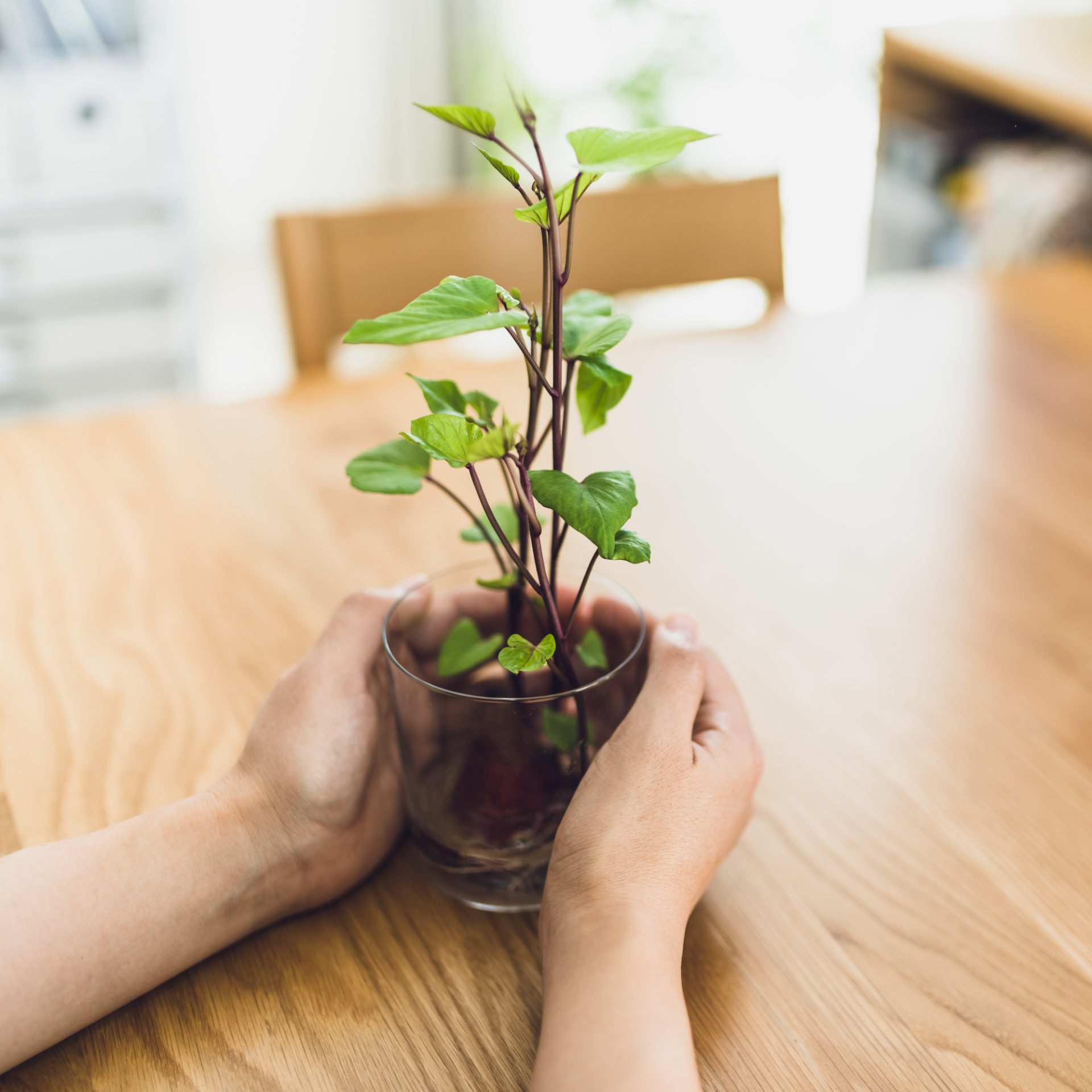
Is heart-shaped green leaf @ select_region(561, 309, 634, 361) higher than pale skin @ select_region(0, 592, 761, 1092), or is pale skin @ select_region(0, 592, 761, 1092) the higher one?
heart-shaped green leaf @ select_region(561, 309, 634, 361)

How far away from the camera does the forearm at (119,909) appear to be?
47cm

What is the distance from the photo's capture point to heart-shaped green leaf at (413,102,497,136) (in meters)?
0.41

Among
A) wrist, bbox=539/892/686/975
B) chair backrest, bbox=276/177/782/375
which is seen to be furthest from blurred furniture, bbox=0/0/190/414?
wrist, bbox=539/892/686/975

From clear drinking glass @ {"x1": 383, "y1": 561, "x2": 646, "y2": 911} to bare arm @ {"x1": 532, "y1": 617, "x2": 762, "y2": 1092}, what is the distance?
2 centimetres

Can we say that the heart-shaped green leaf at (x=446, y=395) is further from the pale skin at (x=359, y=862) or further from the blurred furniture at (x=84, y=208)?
the blurred furniture at (x=84, y=208)

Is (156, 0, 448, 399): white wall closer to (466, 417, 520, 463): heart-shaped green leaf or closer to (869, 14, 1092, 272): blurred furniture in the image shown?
(869, 14, 1092, 272): blurred furniture

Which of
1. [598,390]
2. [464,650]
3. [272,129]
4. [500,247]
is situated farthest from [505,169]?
[272,129]

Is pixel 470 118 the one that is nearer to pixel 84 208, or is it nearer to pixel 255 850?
pixel 255 850

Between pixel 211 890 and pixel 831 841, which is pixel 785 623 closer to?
pixel 831 841

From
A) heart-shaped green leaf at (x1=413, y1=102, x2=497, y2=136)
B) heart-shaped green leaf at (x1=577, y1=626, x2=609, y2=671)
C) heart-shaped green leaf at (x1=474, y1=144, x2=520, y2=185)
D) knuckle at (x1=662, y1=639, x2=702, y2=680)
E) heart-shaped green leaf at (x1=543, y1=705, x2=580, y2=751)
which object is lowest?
heart-shaped green leaf at (x1=543, y1=705, x2=580, y2=751)

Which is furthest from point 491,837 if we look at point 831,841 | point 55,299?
point 55,299

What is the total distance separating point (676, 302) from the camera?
11.0 feet

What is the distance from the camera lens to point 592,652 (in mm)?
537

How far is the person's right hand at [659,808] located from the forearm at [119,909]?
152mm
